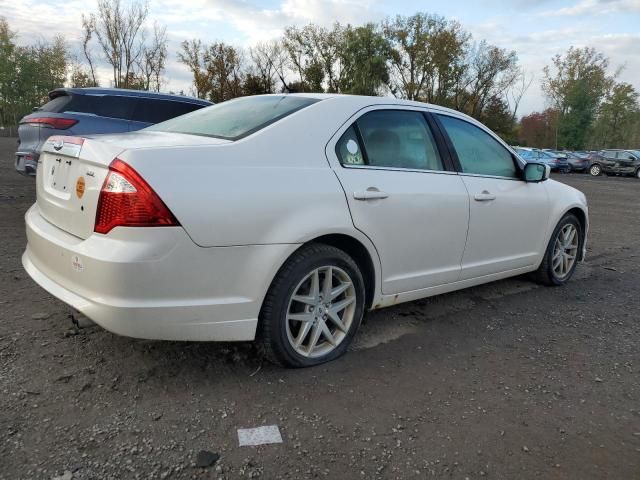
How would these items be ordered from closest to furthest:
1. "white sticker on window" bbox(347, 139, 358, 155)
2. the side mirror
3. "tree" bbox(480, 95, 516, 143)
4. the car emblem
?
1. the car emblem
2. "white sticker on window" bbox(347, 139, 358, 155)
3. the side mirror
4. "tree" bbox(480, 95, 516, 143)

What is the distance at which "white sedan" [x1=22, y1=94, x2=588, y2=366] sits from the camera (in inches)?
91.7

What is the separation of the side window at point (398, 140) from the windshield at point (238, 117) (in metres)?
Answer: 0.42

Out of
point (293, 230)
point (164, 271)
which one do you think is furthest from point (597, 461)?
point (164, 271)

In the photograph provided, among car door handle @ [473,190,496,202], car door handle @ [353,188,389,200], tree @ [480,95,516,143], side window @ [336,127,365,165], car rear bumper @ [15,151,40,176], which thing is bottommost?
car rear bumper @ [15,151,40,176]

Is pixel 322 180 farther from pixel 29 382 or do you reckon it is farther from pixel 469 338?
pixel 29 382

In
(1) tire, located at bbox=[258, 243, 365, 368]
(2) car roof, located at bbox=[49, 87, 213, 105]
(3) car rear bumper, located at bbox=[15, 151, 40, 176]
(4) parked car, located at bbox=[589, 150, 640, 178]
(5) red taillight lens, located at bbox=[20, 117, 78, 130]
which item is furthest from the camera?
(4) parked car, located at bbox=[589, 150, 640, 178]

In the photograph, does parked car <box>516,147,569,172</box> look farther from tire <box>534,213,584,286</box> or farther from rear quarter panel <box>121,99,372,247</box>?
rear quarter panel <box>121,99,372,247</box>

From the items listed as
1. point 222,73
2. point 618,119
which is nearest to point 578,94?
point 618,119

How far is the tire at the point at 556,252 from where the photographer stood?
4715 mm

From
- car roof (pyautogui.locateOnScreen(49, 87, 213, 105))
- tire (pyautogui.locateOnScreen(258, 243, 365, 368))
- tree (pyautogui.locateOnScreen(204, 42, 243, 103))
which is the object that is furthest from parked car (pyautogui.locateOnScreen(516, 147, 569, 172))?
tire (pyautogui.locateOnScreen(258, 243, 365, 368))

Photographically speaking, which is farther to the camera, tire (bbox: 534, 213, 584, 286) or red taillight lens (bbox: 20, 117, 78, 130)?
red taillight lens (bbox: 20, 117, 78, 130)

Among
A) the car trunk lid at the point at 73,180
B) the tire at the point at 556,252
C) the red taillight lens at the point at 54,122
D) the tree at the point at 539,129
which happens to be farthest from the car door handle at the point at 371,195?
the tree at the point at 539,129

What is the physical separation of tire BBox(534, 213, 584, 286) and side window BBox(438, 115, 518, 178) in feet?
2.93

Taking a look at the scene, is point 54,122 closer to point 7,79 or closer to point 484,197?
point 484,197
